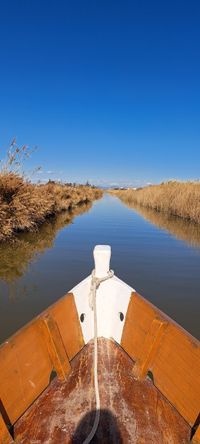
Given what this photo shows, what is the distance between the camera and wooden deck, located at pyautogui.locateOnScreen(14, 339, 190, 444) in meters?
1.90

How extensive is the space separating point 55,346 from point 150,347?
761 mm

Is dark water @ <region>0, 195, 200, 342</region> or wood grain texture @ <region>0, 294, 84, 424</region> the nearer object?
wood grain texture @ <region>0, 294, 84, 424</region>

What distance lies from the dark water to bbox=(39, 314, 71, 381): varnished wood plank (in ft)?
5.71

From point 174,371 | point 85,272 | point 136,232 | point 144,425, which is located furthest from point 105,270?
point 136,232

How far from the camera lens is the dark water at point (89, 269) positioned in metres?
5.13

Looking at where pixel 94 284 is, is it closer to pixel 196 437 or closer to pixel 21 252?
pixel 196 437

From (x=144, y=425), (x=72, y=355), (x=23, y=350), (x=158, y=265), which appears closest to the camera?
(x=144, y=425)

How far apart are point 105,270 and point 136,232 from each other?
35.0 ft

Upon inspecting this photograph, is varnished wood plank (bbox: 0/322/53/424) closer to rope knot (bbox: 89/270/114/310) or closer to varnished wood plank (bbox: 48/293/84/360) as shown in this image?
varnished wood plank (bbox: 48/293/84/360)

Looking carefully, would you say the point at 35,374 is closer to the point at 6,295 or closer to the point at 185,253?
the point at 6,295

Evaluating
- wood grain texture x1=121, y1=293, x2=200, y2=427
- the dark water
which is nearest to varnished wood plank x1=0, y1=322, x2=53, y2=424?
wood grain texture x1=121, y1=293, x2=200, y2=427

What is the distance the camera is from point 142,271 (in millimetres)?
7297

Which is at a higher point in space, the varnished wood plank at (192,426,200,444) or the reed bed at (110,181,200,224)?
the varnished wood plank at (192,426,200,444)

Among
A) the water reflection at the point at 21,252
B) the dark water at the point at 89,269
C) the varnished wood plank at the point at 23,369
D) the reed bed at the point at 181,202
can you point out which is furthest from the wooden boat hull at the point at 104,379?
the reed bed at the point at 181,202
